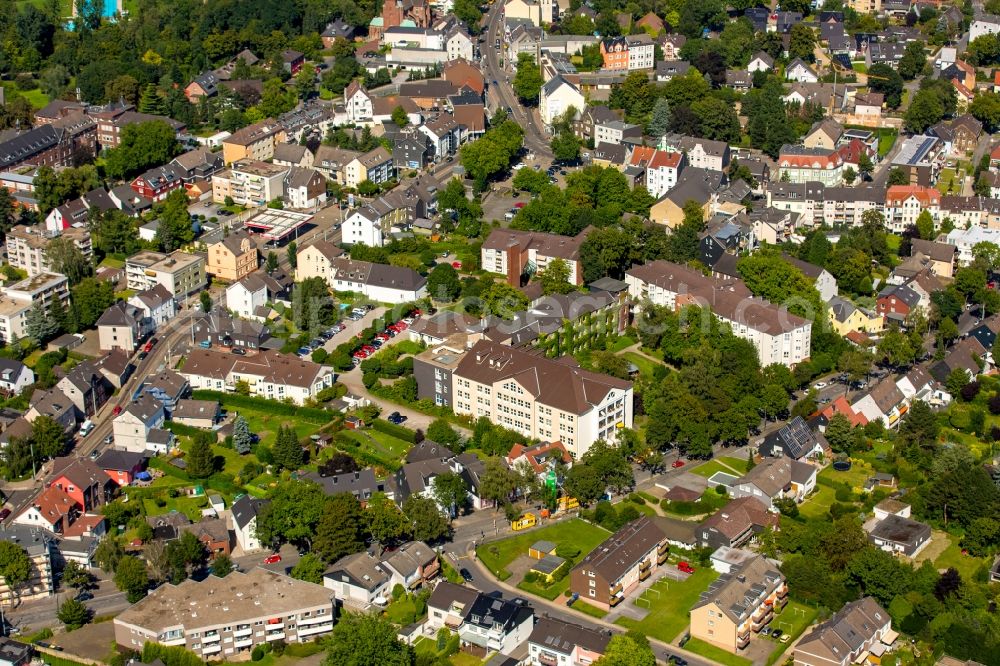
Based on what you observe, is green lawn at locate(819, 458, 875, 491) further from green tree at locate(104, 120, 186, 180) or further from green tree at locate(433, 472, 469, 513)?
green tree at locate(104, 120, 186, 180)

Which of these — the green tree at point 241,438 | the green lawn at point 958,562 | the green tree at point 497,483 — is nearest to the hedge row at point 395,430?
the green tree at point 241,438

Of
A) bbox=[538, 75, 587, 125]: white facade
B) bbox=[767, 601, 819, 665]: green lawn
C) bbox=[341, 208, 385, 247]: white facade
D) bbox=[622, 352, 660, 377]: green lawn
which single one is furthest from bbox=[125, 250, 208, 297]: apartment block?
bbox=[767, 601, 819, 665]: green lawn

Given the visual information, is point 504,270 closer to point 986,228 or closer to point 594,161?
point 594,161

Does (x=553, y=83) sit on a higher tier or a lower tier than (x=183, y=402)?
higher

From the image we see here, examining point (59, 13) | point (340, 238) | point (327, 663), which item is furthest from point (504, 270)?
point (59, 13)

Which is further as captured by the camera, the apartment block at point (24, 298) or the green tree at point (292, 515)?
the apartment block at point (24, 298)

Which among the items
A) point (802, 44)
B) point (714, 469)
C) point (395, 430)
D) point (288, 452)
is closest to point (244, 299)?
point (395, 430)

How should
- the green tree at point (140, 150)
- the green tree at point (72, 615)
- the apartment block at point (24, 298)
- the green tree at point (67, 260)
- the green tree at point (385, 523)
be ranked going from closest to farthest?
1. the green tree at point (72, 615)
2. the green tree at point (385, 523)
3. the apartment block at point (24, 298)
4. the green tree at point (67, 260)
5. the green tree at point (140, 150)

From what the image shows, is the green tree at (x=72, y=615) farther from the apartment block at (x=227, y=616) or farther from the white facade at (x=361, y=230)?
the white facade at (x=361, y=230)
